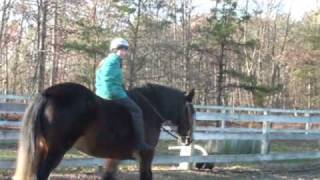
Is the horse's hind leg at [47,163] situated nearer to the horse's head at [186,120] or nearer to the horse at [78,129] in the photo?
the horse at [78,129]

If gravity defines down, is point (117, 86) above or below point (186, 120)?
above

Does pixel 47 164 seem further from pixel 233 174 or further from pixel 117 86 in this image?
pixel 233 174

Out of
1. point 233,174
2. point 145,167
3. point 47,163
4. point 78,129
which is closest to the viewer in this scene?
point 47,163

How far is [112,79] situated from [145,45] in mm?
23110

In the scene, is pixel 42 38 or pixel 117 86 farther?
pixel 42 38

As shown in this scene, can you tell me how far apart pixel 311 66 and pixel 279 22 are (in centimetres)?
1354

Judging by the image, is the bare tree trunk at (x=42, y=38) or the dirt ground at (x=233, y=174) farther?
the bare tree trunk at (x=42, y=38)

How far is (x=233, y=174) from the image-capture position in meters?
11.2

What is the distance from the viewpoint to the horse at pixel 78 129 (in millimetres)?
6418

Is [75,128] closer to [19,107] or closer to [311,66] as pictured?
[19,107]

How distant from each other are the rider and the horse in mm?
91

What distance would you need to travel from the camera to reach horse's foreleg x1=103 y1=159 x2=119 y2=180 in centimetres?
776

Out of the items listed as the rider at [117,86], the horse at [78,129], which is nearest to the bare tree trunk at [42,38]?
the horse at [78,129]

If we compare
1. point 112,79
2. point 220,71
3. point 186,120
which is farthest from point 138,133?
point 220,71
